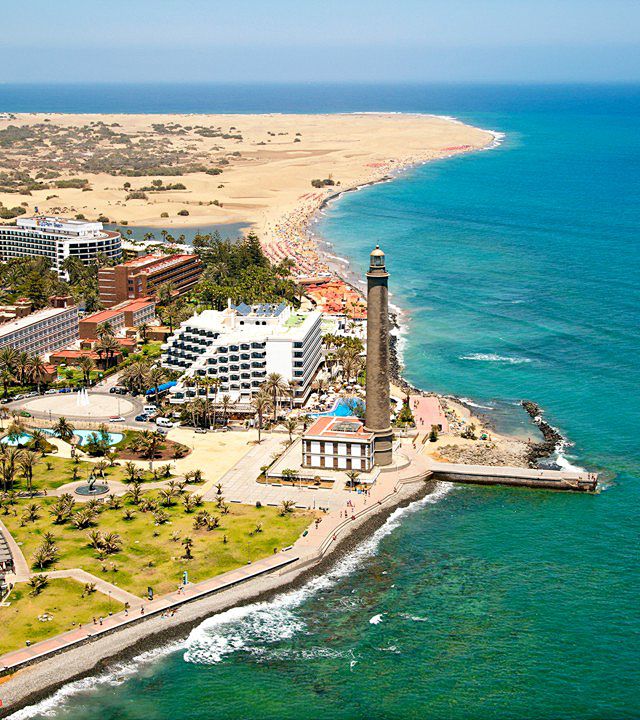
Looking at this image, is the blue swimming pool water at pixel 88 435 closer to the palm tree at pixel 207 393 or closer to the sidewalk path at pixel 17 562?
the palm tree at pixel 207 393

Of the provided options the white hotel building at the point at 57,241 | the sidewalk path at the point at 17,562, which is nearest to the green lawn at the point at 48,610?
the sidewalk path at the point at 17,562

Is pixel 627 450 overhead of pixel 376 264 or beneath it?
beneath

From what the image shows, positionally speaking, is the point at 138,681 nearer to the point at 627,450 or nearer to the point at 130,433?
the point at 130,433

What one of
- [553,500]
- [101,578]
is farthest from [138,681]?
[553,500]

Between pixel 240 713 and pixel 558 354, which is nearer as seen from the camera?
pixel 240 713

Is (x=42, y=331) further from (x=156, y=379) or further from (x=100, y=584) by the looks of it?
(x=100, y=584)

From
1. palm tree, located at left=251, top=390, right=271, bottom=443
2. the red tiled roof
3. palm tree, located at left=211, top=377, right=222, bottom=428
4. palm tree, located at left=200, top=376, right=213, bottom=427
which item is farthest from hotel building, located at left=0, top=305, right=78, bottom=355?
the red tiled roof

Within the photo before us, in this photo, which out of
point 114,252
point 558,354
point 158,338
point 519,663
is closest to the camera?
point 519,663

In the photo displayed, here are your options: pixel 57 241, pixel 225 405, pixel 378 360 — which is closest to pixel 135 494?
pixel 225 405
